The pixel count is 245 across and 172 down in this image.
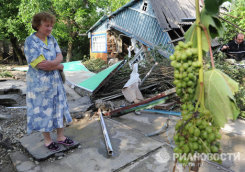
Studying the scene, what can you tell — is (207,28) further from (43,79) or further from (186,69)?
(43,79)

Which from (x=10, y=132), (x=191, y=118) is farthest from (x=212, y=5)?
(x=10, y=132)

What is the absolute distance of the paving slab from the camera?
2.38 meters

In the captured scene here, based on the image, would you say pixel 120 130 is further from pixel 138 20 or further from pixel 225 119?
pixel 138 20

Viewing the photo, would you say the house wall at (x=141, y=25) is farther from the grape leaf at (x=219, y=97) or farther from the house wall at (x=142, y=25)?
the grape leaf at (x=219, y=97)

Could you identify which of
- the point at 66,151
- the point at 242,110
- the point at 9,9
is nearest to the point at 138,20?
the point at 242,110

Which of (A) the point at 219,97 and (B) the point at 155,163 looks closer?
(A) the point at 219,97

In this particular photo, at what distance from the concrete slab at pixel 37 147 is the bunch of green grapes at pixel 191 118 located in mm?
2311

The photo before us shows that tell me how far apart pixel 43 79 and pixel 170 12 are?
28.5 feet

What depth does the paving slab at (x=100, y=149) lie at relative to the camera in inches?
93.7

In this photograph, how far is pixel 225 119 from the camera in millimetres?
717

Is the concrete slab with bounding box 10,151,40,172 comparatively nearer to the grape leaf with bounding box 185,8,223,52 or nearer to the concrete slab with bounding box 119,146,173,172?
the concrete slab with bounding box 119,146,173,172

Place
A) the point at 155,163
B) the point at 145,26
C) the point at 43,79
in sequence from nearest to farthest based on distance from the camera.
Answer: the point at 155,163, the point at 43,79, the point at 145,26

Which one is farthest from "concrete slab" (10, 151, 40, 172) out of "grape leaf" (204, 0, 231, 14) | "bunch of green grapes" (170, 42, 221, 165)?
"grape leaf" (204, 0, 231, 14)

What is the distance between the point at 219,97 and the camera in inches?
27.9
